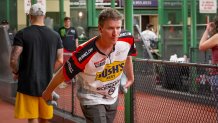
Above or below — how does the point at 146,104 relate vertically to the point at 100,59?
below

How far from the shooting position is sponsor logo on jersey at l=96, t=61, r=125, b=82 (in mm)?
4188

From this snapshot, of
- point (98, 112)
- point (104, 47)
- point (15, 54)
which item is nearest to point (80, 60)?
point (104, 47)

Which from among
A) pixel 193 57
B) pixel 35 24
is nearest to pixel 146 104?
pixel 35 24

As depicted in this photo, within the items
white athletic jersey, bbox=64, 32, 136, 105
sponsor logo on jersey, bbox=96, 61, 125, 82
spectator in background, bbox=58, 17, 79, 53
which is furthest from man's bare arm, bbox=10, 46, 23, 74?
spectator in background, bbox=58, 17, 79, 53

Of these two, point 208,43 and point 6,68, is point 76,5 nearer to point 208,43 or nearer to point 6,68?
point 6,68

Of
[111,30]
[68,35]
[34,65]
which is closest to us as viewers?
[111,30]

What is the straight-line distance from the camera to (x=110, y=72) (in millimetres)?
4219

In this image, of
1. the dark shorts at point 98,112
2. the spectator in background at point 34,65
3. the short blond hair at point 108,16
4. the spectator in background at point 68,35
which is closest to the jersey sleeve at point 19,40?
the spectator in background at point 34,65

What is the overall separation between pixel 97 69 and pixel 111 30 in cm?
41

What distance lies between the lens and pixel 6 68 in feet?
38.9

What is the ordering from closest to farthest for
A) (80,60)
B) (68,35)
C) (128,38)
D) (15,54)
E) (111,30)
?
(111,30) → (80,60) → (128,38) → (15,54) → (68,35)

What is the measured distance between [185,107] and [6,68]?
24.7ft

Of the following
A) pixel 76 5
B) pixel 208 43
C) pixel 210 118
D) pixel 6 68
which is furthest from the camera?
pixel 76 5

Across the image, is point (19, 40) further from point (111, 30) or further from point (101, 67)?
point (111, 30)
